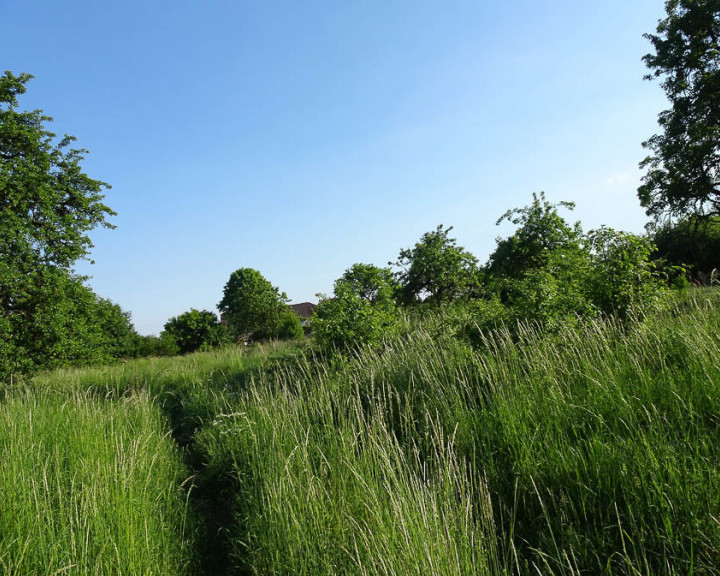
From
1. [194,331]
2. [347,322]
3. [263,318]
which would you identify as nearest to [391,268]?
[347,322]

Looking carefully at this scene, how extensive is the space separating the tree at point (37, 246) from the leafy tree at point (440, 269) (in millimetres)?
8252

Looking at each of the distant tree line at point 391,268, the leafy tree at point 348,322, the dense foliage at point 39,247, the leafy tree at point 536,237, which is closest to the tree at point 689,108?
the distant tree line at point 391,268

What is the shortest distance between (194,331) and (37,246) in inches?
788

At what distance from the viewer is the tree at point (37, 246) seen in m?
7.96

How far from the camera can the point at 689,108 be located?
1681 centimetres

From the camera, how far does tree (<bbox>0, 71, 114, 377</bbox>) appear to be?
26.1 ft

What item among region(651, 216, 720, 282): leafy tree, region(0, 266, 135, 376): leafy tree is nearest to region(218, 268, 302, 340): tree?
region(0, 266, 135, 376): leafy tree

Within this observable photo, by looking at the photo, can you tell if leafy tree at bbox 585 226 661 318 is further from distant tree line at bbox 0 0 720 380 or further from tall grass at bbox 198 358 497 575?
tall grass at bbox 198 358 497 575

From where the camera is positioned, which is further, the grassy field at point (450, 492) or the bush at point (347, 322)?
the bush at point (347, 322)

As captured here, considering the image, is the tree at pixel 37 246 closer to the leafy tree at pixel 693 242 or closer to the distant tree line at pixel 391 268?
the distant tree line at pixel 391 268

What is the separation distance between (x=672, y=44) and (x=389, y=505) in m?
23.2

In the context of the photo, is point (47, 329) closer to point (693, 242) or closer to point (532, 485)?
point (532, 485)

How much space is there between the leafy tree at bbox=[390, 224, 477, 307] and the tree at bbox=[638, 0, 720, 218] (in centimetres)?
1239

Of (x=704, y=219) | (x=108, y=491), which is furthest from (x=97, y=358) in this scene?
(x=704, y=219)
